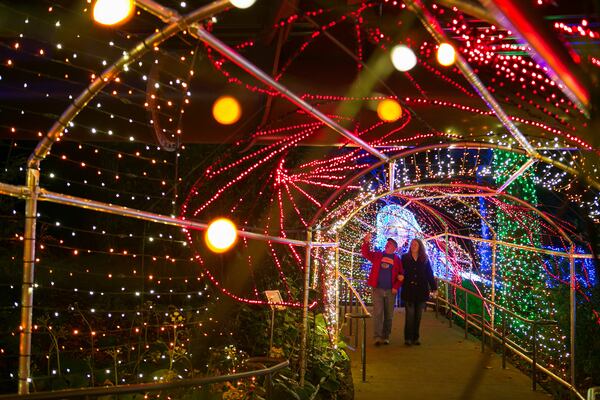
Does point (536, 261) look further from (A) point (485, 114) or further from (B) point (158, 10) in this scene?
(B) point (158, 10)

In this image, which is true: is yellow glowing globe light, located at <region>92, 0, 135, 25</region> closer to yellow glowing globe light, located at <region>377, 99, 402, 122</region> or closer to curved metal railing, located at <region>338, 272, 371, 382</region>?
yellow glowing globe light, located at <region>377, 99, 402, 122</region>

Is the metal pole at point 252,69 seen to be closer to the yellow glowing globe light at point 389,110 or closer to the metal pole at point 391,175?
the yellow glowing globe light at point 389,110

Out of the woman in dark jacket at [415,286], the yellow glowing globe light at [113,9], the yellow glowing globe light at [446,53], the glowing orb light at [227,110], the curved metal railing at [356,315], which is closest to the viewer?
the yellow glowing globe light at [113,9]

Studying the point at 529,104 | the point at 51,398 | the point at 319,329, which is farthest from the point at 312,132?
the point at 51,398

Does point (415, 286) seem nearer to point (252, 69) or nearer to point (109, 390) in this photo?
point (252, 69)

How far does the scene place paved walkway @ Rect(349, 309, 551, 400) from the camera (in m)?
7.63

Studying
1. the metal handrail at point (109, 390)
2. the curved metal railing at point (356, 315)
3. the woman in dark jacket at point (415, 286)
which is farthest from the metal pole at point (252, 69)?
the woman in dark jacket at point (415, 286)

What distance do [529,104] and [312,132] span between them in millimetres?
2344

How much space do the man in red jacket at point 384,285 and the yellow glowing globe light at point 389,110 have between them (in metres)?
4.02

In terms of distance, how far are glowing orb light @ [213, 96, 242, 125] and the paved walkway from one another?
3658 millimetres

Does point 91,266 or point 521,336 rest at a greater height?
point 91,266

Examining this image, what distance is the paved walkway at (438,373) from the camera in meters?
7.63

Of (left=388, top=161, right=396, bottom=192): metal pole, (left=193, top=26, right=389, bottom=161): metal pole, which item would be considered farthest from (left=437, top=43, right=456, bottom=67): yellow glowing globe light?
(left=388, top=161, right=396, bottom=192): metal pole

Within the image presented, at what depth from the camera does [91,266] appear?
47.1 feet
